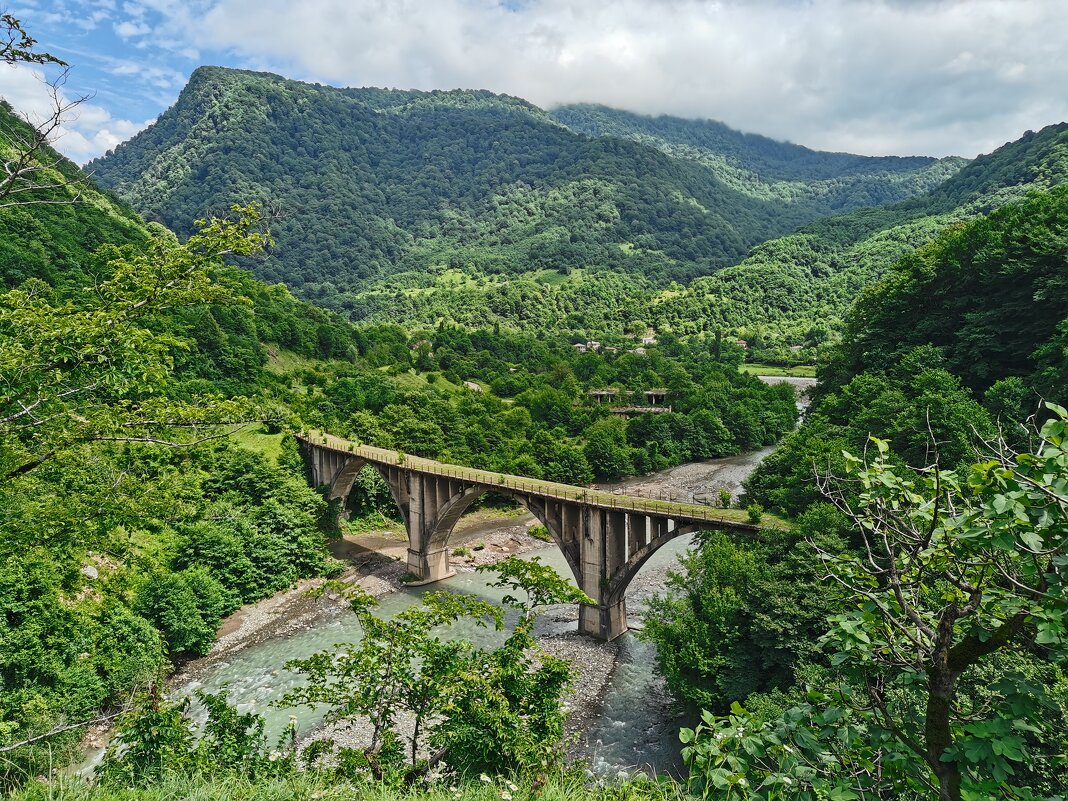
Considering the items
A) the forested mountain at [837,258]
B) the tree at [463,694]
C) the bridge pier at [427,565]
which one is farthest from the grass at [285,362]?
the forested mountain at [837,258]

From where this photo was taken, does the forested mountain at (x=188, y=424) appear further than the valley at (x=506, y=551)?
Yes

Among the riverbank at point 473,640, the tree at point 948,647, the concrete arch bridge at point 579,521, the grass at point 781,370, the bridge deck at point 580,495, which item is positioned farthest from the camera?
the grass at point 781,370

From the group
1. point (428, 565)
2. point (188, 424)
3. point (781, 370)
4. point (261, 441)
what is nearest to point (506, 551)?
point (428, 565)

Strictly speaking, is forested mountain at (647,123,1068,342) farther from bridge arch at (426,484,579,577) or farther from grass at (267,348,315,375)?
bridge arch at (426,484,579,577)

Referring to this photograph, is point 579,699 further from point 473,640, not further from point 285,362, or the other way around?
point 285,362

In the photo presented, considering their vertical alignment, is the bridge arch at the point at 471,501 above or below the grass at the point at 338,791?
below

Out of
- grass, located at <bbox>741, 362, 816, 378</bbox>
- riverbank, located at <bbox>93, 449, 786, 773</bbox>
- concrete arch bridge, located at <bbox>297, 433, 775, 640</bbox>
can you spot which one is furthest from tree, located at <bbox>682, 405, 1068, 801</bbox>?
grass, located at <bbox>741, 362, 816, 378</bbox>

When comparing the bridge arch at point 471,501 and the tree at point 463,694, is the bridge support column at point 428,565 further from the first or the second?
the tree at point 463,694
